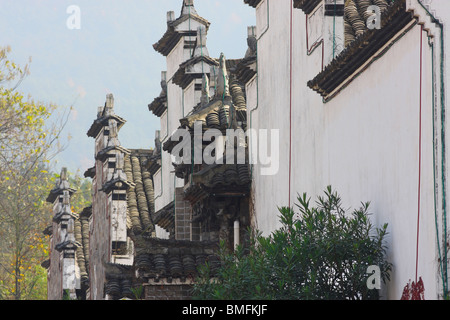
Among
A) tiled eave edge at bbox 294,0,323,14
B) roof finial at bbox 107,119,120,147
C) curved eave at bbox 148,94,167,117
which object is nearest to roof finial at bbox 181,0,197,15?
curved eave at bbox 148,94,167,117

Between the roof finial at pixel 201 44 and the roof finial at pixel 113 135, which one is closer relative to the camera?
the roof finial at pixel 201 44

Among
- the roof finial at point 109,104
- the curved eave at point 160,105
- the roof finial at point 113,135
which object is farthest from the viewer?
the roof finial at point 109,104

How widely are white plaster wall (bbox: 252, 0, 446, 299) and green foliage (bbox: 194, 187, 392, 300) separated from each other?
Answer: 361mm

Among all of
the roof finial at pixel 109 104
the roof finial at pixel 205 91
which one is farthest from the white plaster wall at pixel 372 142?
the roof finial at pixel 109 104

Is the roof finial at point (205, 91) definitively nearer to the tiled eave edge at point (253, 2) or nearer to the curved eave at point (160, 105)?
the tiled eave edge at point (253, 2)

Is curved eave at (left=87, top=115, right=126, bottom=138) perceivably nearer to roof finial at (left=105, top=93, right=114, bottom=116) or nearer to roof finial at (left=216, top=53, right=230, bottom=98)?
roof finial at (left=105, top=93, right=114, bottom=116)

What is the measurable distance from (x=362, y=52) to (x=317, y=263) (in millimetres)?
3251

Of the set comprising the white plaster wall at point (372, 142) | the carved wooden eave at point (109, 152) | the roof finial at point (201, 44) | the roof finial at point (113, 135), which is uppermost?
the roof finial at point (201, 44)

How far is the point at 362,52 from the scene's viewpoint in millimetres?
16391

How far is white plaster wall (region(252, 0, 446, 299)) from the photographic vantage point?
1405cm

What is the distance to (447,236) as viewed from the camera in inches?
520

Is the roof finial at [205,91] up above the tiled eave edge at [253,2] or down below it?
below

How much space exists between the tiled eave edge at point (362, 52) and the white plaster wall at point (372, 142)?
15 cm

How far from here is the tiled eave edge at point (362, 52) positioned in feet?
48.6
